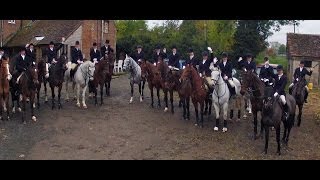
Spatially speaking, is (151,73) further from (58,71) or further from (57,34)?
(57,34)

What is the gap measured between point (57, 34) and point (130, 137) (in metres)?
20.6

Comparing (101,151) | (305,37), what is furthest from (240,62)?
(305,37)

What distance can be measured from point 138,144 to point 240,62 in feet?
18.2

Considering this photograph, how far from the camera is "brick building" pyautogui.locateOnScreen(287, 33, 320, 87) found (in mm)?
33728

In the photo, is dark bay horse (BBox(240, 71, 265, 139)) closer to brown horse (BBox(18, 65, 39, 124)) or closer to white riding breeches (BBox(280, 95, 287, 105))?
white riding breeches (BBox(280, 95, 287, 105))

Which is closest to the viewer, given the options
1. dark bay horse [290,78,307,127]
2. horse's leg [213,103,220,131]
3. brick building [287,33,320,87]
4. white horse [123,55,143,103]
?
horse's leg [213,103,220,131]

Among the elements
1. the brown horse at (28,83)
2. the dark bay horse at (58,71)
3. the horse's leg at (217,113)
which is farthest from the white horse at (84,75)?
the horse's leg at (217,113)

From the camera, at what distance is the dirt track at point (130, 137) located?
1166 cm

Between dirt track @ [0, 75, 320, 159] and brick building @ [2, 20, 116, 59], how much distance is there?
15.5 metres

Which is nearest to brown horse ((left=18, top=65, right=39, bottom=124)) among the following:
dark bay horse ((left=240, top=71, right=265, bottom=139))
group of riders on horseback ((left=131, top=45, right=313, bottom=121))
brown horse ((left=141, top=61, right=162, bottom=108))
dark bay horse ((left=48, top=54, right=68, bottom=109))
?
dark bay horse ((left=48, top=54, right=68, bottom=109))

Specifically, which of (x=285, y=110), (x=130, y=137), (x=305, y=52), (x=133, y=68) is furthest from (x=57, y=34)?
(x=285, y=110)

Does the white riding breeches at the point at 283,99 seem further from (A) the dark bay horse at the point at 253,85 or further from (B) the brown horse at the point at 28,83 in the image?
(B) the brown horse at the point at 28,83

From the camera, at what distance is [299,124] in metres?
15.8
